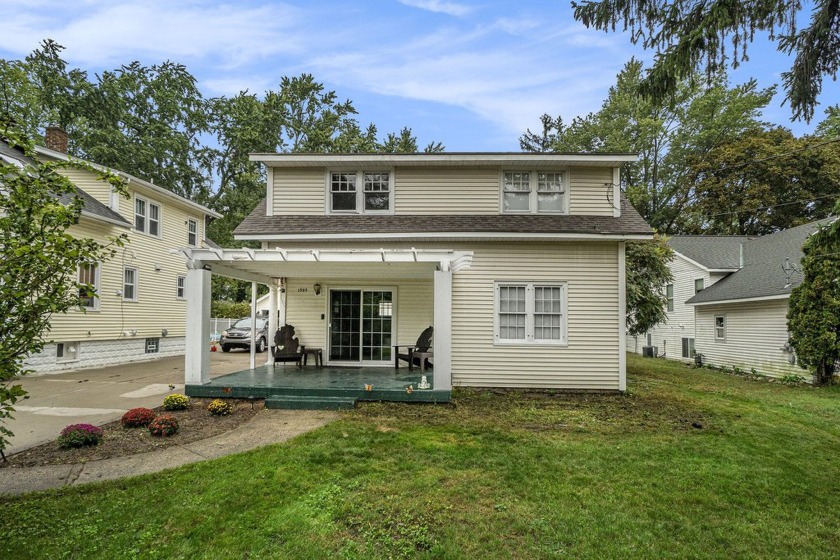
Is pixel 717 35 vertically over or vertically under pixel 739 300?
over

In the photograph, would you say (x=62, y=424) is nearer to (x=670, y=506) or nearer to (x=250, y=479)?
(x=250, y=479)

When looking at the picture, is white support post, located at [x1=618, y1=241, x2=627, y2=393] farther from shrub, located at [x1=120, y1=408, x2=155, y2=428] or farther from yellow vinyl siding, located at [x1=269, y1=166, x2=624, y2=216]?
shrub, located at [x1=120, y1=408, x2=155, y2=428]

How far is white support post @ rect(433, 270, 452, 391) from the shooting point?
7.97 m

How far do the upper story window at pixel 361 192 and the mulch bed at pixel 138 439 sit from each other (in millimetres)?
4903

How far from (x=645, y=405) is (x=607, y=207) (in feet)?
14.3

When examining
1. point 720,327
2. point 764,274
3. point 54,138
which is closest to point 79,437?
point 54,138

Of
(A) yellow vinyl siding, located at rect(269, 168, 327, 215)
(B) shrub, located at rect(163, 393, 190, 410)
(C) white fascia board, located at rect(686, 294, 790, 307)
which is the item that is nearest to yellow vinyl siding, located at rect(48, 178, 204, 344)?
(A) yellow vinyl siding, located at rect(269, 168, 327, 215)

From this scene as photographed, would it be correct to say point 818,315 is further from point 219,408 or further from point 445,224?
point 219,408

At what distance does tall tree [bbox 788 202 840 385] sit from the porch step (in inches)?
482

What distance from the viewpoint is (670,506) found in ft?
13.5

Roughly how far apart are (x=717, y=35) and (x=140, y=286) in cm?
1663

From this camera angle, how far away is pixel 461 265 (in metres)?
8.05

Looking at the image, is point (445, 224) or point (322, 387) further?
point (445, 224)

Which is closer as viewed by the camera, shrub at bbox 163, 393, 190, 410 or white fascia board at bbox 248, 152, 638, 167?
shrub at bbox 163, 393, 190, 410
